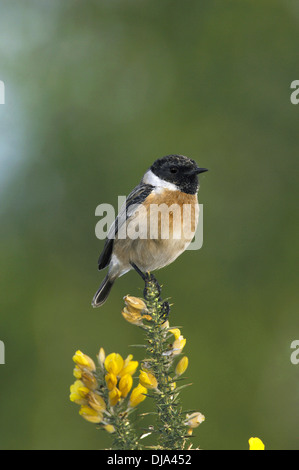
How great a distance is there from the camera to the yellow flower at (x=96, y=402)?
4.58 feet

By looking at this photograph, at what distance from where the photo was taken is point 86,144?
16.6 feet

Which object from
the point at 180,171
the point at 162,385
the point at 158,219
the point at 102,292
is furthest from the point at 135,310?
the point at 102,292

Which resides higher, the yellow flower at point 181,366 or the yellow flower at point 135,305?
the yellow flower at point 135,305

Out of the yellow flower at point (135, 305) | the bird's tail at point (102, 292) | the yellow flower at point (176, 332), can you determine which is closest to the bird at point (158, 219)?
the bird's tail at point (102, 292)

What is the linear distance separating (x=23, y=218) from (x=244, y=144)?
2082mm

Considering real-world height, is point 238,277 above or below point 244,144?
below

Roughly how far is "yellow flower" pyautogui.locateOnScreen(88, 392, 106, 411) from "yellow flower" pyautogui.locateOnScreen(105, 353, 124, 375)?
7 centimetres

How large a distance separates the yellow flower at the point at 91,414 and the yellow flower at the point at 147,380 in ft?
0.50

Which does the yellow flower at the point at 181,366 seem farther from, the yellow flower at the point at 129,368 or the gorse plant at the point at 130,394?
the yellow flower at the point at 129,368

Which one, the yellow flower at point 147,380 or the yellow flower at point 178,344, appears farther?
the yellow flower at point 178,344

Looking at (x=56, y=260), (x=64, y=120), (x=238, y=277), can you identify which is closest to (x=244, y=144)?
(x=238, y=277)

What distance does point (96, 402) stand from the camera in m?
1.40

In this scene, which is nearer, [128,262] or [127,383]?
[127,383]
